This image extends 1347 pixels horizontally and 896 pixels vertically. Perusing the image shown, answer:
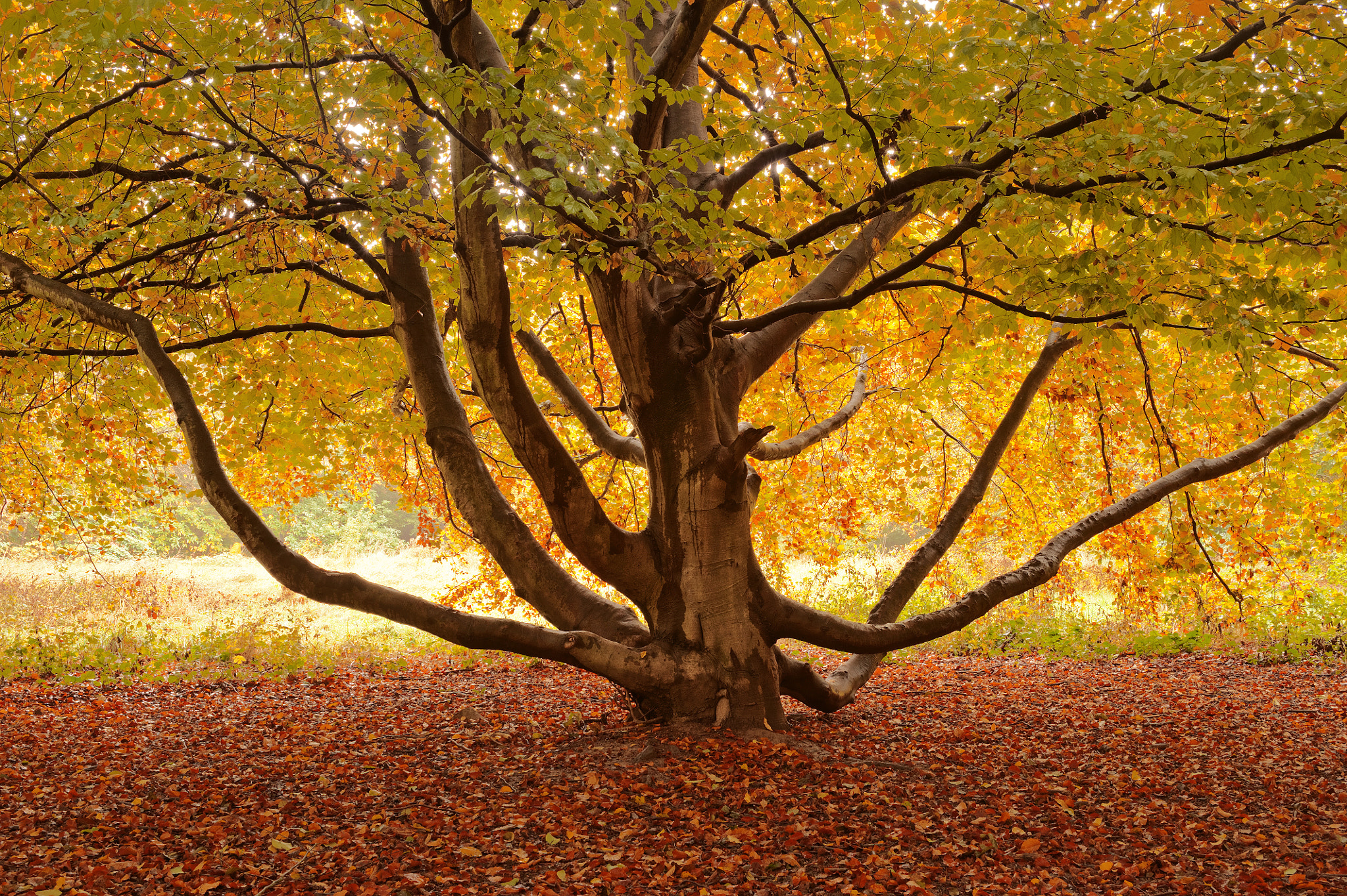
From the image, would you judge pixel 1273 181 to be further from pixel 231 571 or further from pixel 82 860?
pixel 231 571

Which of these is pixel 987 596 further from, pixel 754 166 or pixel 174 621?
pixel 174 621

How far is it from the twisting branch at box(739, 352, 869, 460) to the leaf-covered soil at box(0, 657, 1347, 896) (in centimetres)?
221

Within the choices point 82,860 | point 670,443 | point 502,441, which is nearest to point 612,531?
point 670,443

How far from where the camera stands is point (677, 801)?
3.98 metres

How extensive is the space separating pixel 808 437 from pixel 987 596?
2220mm

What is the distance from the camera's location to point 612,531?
500 centimetres

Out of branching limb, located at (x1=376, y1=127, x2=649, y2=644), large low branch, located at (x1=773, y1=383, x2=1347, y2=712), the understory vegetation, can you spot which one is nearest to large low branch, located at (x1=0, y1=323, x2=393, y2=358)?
branching limb, located at (x1=376, y1=127, x2=649, y2=644)

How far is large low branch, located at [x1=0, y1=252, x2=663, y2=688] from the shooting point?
4453 millimetres

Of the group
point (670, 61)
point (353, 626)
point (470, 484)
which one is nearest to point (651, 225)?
point (670, 61)

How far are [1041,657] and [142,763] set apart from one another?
948 centimetres

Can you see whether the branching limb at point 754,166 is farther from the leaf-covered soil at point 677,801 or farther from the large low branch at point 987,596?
the leaf-covered soil at point 677,801

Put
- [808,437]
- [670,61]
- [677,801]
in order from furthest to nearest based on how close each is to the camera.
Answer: [808,437] < [670,61] < [677,801]

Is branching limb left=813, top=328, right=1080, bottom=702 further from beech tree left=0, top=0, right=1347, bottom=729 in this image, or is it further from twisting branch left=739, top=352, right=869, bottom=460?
twisting branch left=739, top=352, right=869, bottom=460

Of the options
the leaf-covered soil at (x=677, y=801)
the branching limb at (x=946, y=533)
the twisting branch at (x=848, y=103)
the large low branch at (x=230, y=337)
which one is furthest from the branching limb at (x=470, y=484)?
the twisting branch at (x=848, y=103)
